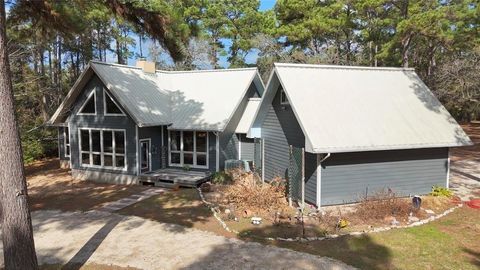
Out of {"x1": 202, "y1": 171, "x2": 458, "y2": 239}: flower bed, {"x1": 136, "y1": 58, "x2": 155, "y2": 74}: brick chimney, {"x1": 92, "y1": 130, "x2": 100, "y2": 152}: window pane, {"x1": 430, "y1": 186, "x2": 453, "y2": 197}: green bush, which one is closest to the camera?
{"x1": 202, "y1": 171, "x2": 458, "y2": 239}: flower bed

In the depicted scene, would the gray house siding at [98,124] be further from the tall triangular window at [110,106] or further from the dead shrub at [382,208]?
the dead shrub at [382,208]

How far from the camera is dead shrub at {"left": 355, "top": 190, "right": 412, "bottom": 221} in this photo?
11.4m

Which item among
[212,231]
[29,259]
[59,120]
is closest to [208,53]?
[59,120]

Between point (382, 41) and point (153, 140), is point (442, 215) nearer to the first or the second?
point (153, 140)

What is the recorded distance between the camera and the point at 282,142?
14961 mm

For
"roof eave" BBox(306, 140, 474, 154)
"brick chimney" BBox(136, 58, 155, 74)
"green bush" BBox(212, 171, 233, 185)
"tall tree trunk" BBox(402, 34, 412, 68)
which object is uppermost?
"tall tree trunk" BBox(402, 34, 412, 68)

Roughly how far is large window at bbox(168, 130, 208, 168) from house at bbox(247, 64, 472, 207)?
399 centimetres

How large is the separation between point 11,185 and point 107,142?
37.3 ft

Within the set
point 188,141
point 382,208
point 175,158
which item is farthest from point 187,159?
point 382,208

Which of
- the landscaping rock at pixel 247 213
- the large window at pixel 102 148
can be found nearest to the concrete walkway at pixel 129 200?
the large window at pixel 102 148

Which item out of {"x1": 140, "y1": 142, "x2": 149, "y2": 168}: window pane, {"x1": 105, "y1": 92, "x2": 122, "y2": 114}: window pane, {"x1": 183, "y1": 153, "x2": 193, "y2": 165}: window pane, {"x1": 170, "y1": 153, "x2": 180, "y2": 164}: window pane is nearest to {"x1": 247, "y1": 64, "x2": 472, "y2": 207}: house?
{"x1": 183, "y1": 153, "x2": 193, "y2": 165}: window pane

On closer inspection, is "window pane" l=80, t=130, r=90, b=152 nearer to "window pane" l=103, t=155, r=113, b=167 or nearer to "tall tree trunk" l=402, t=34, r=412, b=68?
"window pane" l=103, t=155, r=113, b=167

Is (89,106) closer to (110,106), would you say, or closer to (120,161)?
(110,106)

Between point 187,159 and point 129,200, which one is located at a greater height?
point 187,159
